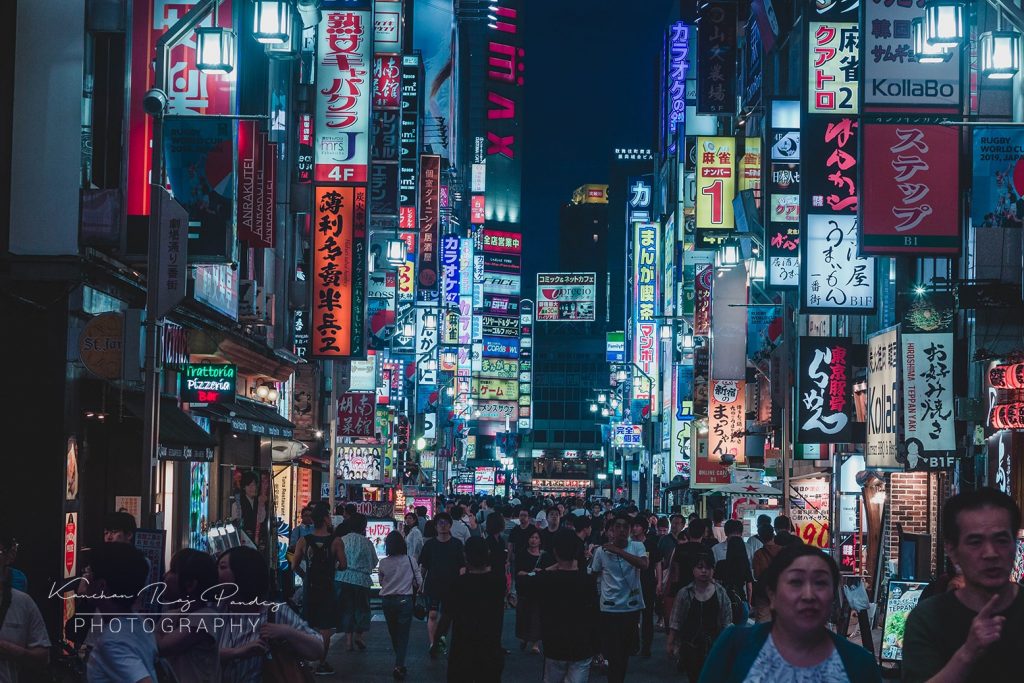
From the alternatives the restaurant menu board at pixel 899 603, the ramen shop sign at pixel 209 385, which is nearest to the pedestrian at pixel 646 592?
the restaurant menu board at pixel 899 603

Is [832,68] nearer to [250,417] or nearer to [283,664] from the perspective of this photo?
[250,417]

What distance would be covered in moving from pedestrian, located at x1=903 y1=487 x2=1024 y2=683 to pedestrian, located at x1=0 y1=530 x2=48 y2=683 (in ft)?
15.9

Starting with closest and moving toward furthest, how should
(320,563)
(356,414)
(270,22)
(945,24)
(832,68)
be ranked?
(945,24) → (270,22) → (320,563) → (832,68) → (356,414)

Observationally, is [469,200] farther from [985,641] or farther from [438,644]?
[985,641]

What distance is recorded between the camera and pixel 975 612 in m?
4.95

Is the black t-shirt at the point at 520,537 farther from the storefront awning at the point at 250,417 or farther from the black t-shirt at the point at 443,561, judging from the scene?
the storefront awning at the point at 250,417

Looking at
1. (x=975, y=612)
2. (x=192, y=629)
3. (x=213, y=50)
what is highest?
(x=213, y=50)

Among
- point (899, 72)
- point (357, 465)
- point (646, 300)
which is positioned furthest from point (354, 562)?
point (646, 300)

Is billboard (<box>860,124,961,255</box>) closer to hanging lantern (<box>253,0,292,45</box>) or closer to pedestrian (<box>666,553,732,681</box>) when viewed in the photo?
pedestrian (<box>666,553,732,681</box>)

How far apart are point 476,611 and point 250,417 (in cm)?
1514

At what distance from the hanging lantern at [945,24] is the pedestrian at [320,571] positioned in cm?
860

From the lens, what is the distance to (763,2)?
126 ft

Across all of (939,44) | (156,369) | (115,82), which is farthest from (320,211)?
(939,44)

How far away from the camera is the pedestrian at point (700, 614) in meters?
13.7
